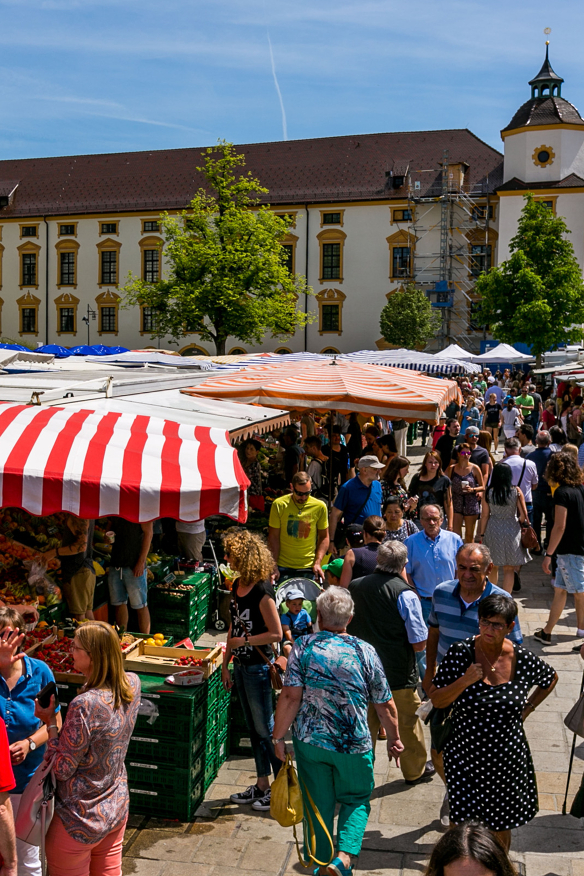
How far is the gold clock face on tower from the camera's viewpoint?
2079 inches

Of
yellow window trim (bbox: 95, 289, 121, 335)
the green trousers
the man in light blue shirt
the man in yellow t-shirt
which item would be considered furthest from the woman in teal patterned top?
yellow window trim (bbox: 95, 289, 121, 335)

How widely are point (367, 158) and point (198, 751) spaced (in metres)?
56.0

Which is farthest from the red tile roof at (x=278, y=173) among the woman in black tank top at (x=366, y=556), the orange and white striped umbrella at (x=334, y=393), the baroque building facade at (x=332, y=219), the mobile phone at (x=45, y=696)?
the mobile phone at (x=45, y=696)

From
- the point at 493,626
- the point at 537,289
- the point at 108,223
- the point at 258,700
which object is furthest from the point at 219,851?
the point at 108,223

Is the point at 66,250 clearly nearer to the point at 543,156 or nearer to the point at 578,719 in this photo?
the point at 543,156

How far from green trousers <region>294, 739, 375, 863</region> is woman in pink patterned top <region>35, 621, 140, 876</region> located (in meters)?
0.90

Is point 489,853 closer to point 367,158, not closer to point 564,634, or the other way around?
point 564,634

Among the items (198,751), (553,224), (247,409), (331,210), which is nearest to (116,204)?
(331,210)

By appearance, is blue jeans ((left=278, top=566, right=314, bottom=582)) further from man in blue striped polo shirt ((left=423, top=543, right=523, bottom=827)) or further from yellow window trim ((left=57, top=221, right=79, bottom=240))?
yellow window trim ((left=57, top=221, right=79, bottom=240))

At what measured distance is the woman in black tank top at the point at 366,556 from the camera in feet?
20.5

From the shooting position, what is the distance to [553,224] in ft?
138

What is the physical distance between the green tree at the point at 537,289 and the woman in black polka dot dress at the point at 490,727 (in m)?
38.1

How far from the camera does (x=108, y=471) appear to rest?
517 cm

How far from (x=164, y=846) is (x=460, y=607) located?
2139mm
